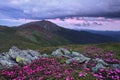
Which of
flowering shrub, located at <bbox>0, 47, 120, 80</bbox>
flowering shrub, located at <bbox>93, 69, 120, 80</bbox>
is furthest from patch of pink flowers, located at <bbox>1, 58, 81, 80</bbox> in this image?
flowering shrub, located at <bbox>93, 69, 120, 80</bbox>

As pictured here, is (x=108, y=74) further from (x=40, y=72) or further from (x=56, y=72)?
(x=40, y=72)

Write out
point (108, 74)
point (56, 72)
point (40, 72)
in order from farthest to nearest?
point (40, 72) → point (56, 72) → point (108, 74)

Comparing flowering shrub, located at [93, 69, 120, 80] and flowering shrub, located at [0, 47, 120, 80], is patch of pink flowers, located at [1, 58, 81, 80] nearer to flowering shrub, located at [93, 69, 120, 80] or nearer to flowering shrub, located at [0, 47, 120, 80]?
flowering shrub, located at [0, 47, 120, 80]

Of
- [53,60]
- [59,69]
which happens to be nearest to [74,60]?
[53,60]

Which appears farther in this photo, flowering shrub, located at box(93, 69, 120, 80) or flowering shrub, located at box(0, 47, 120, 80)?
flowering shrub, located at box(93, 69, 120, 80)

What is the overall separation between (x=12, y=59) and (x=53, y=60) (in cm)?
568

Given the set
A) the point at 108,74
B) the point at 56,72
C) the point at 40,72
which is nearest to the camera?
the point at 108,74

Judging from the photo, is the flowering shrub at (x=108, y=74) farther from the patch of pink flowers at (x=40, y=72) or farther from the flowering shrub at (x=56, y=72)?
the patch of pink flowers at (x=40, y=72)

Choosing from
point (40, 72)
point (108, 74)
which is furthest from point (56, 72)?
point (108, 74)

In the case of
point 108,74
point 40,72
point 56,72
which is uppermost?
point 108,74

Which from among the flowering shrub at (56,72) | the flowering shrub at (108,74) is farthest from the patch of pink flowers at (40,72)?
the flowering shrub at (108,74)

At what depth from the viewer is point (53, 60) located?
2750cm

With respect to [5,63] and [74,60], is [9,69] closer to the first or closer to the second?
[5,63]

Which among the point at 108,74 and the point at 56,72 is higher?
the point at 108,74
